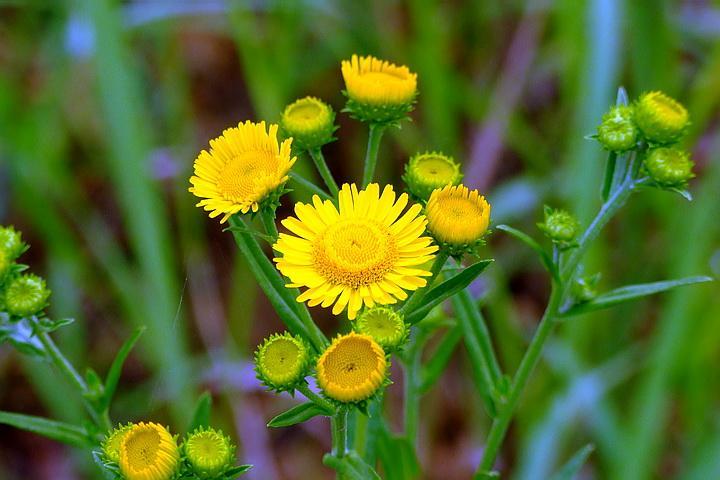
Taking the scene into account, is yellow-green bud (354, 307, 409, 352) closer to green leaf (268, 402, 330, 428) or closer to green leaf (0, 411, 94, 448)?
green leaf (268, 402, 330, 428)

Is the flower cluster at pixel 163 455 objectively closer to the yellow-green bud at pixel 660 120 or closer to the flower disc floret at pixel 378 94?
the flower disc floret at pixel 378 94

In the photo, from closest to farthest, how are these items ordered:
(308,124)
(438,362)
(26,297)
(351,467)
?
(351,467) < (26,297) < (308,124) < (438,362)

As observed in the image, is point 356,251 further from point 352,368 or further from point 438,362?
point 438,362

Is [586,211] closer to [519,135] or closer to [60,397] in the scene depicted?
[519,135]

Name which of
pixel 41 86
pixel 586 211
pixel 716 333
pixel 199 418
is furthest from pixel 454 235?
pixel 41 86

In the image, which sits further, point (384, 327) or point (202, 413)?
point (202, 413)

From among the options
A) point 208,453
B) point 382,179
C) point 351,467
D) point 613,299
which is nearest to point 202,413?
point 208,453
